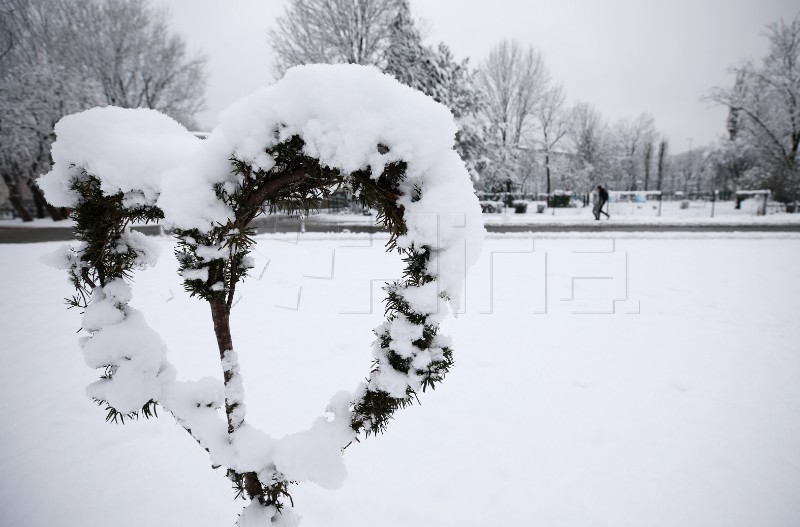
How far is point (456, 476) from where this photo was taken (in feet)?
8.25

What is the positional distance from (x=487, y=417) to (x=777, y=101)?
34874 mm

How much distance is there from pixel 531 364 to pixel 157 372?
137 inches

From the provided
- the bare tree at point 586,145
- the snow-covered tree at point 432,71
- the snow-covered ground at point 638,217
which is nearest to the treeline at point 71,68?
the snow-covered ground at point 638,217

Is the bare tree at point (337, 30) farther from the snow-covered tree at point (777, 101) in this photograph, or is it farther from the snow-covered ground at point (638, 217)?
the snow-covered tree at point (777, 101)

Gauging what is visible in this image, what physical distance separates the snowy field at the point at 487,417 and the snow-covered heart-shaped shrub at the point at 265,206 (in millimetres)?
1227

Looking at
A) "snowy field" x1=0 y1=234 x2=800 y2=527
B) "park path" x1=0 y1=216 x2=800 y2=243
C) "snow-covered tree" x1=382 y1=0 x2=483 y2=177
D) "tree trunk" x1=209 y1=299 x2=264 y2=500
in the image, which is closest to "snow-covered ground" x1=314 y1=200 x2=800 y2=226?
"park path" x1=0 y1=216 x2=800 y2=243

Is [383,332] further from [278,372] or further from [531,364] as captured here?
[531,364]

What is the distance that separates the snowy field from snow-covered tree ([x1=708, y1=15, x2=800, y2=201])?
21684 mm

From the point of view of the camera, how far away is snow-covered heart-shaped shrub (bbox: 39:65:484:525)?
1.11 meters

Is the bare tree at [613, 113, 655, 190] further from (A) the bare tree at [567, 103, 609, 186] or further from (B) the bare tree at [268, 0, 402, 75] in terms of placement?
(B) the bare tree at [268, 0, 402, 75]

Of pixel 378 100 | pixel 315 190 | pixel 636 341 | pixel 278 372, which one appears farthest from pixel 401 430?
pixel 636 341

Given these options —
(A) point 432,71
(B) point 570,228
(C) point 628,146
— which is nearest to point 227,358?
(B) point 570,228

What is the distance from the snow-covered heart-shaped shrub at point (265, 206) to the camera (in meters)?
1.11

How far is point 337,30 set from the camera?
18.3 meters
